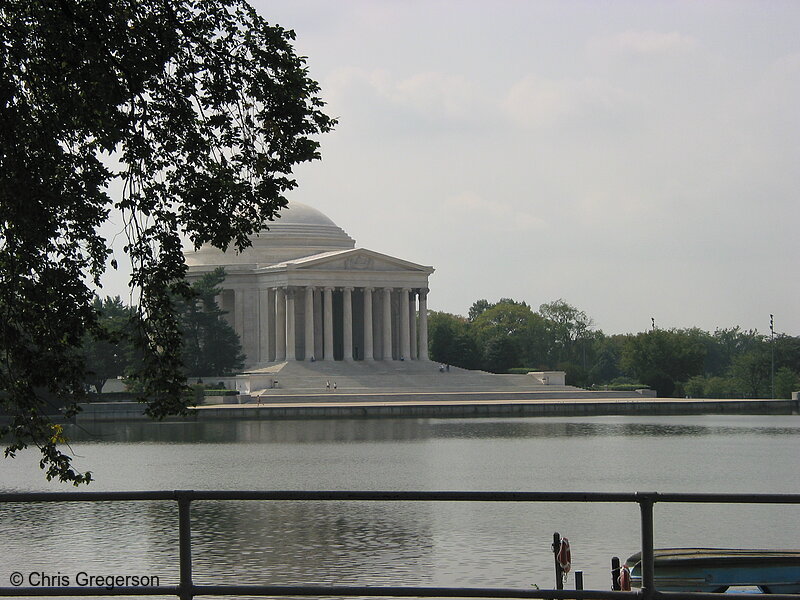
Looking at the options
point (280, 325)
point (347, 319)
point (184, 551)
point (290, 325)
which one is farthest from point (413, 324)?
point (184, 551)

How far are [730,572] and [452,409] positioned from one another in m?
77.3

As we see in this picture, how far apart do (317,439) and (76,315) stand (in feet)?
172

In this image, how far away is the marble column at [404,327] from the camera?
5595 inches

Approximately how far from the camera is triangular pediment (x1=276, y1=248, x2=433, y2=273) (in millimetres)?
134625

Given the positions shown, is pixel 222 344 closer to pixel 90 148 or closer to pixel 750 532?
pixel 750 532

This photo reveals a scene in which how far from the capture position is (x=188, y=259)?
14475 cm

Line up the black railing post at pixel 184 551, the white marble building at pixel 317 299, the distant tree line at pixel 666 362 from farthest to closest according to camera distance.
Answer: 1. the white marble building at pixel 317 299
2. the distant tree line at pixel 666 362
3. the black railing post at pixel 184 551

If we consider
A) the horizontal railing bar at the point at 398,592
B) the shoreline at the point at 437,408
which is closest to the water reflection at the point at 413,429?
the shoreline at the point at 437,408

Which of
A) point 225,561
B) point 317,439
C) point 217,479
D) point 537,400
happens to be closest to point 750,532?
point 225,561

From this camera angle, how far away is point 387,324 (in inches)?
5522

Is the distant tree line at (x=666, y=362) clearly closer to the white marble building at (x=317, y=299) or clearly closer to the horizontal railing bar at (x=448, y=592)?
the white marble building at (x=317, y=299)

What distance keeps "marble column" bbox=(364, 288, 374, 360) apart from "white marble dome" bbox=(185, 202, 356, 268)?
8693 millimetres

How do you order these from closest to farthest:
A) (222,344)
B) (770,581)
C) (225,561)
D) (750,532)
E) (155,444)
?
(770,581) < (225,561) < (750,532) < (155,444) < (222,344)

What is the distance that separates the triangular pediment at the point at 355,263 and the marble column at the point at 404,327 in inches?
112
